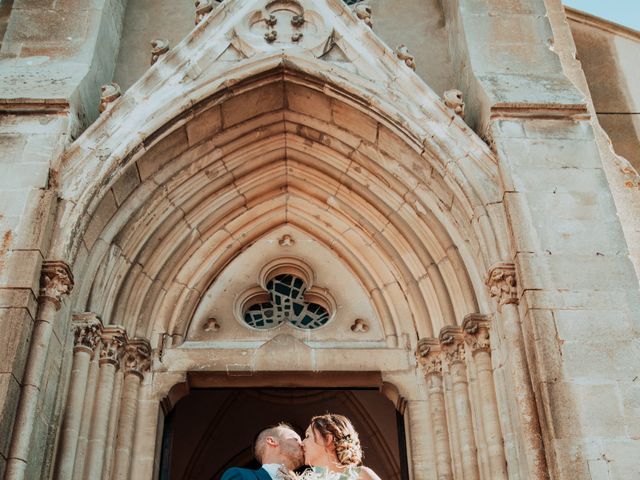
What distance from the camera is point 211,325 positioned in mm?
8547

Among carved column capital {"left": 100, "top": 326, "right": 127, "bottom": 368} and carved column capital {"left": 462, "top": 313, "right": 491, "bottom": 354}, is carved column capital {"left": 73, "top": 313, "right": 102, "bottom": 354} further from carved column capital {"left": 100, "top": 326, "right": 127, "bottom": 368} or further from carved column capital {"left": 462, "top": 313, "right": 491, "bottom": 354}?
carved column capital {"left": 462, "top": 313, "right": 491, "bottom": 354}

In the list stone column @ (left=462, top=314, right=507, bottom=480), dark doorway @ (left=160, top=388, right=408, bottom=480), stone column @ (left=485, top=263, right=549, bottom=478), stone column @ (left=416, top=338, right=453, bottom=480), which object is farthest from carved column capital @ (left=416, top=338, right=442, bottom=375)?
dark doorway @ (left=160, top=388, right=408, bottom=480)

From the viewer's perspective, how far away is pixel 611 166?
8375 mm

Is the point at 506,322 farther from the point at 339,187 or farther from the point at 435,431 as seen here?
the point at 339,187

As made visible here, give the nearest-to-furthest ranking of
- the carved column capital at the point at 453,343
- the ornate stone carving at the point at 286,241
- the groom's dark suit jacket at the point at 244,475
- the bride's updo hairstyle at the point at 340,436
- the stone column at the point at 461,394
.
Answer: the groom's dark suit jacket at the point at 244,475 < the bride's updo hairstyle at the point at 340,436 < the stone column at the point at 461,394 < the carved column capital at the point at 453,343 < the ornate stone carving at the point at 286,241

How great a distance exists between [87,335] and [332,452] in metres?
3.19

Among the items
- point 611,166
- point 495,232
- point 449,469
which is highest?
point 611,166

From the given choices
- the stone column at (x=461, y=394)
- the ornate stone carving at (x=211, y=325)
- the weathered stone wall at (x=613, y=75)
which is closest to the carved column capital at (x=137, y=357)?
the ornate stone carving at (x=211, y=325)

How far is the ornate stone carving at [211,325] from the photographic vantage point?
852 centimetres

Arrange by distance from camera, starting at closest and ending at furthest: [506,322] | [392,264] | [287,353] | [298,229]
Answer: [506,322], [287,353], [392,264], [298,229]

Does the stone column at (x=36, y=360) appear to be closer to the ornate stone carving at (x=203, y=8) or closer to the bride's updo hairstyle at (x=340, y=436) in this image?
the bride's updo hairstyle at (x=340, y=436)

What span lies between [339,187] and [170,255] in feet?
5.94

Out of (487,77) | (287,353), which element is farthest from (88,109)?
(487,77)

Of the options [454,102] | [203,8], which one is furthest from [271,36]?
[454,102]
